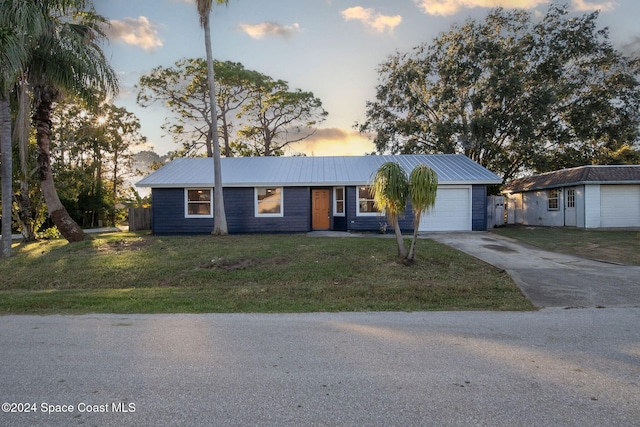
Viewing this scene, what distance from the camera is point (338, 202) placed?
18688 millimetres

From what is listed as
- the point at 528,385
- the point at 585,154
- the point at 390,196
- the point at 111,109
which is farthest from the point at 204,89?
the point at 528,385

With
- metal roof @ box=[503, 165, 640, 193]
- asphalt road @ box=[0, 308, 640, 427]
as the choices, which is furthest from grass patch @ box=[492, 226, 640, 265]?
asphalt road @ box=[0, 308, 640, 427]

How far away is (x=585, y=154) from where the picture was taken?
2767 centimetres

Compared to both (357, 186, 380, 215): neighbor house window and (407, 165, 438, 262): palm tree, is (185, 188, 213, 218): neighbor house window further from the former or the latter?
(407, 165, 438, 262): palm tree

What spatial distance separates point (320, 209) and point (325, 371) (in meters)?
15.1

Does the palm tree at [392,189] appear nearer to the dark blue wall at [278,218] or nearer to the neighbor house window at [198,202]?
the dark blue wall at [278,218]

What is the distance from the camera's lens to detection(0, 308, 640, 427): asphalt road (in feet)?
9.68

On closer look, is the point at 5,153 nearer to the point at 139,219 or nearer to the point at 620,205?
the point at 139,219

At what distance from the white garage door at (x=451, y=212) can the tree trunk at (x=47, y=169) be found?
47.4ft

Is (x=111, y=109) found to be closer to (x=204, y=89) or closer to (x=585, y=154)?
(x=204, y=89)

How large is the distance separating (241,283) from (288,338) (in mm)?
4005

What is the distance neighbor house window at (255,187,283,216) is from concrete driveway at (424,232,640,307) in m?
8.84

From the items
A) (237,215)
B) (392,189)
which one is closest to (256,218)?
(237,215)

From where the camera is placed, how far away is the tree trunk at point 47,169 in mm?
13906
